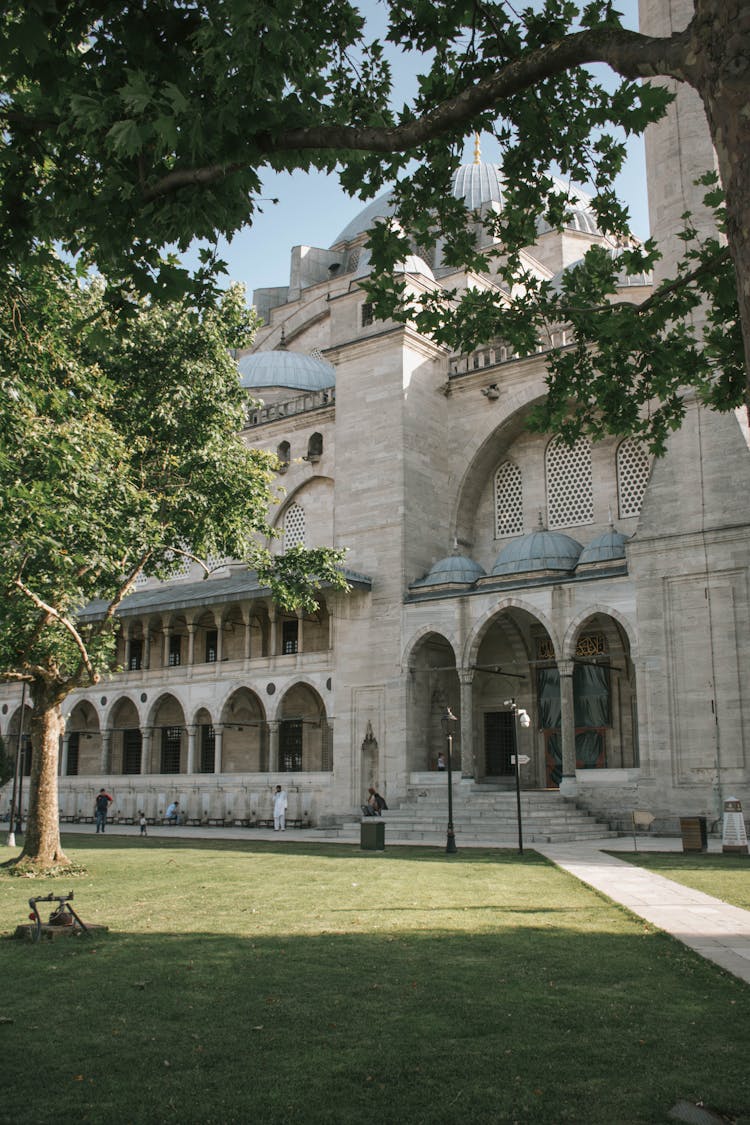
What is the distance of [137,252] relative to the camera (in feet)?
22.2

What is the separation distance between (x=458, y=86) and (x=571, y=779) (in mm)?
20442

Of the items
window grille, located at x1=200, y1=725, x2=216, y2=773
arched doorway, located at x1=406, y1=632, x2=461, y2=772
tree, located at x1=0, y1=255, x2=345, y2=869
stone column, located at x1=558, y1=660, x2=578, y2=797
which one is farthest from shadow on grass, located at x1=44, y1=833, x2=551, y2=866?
window grille, located at x1=200, y1=725, x2=216, y2=773

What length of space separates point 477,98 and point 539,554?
22.2 meters

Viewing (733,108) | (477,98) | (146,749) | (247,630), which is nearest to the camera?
(733,108)

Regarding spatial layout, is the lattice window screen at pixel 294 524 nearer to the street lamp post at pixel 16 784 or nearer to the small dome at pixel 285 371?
the small dome at pixel 285 371

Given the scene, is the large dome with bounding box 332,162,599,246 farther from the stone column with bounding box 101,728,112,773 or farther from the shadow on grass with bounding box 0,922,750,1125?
the shadow on grass with bounding box 0,922,750,1125

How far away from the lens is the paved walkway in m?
9.19

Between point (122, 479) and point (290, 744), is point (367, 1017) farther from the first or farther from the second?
point (290, 744)

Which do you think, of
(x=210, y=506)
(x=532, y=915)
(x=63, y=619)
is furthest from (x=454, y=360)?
(x=532, y=915)

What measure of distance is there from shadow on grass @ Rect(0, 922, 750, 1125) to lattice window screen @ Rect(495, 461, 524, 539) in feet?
75.6

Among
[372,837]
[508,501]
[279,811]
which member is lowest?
[279,811]

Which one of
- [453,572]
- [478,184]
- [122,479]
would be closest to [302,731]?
[453,572]

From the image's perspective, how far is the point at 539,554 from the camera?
27.9 m

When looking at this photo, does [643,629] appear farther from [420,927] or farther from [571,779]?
[420,927]
